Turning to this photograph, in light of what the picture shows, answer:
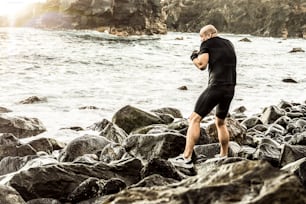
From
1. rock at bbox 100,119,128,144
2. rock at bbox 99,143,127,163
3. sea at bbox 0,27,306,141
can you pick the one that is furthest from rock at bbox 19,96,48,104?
rock at bbox 99,143,127,163

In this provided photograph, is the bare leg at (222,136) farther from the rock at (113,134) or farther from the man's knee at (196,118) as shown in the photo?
the rock at (113,134)

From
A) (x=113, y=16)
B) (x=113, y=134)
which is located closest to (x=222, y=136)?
(x=113, y=134)

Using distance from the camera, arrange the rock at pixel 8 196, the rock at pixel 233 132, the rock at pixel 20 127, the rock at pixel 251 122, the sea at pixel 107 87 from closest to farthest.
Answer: the rock at pixel 8 196
the rock at pixel 233 132
the rock at pixel 20 127
the rock at pixel 251 122
the sea at pixel 107 87

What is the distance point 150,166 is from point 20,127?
5.57m

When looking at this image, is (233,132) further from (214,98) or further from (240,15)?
(240,15)

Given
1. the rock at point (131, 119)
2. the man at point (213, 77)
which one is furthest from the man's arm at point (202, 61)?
the rock at point (131, 119)

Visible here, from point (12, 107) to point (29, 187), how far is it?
886 cm

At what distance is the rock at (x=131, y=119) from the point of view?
32.2 feet

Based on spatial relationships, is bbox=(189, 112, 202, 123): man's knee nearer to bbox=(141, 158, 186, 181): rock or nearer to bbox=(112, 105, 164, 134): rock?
bbox=(141, 158, 186, 181): rock

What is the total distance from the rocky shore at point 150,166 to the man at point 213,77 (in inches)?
14.7

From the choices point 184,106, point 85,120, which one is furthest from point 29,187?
point 184,106

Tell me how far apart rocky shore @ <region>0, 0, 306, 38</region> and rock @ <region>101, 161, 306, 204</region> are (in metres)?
71.3

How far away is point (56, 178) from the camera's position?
193 inches

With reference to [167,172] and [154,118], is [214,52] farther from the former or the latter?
[154,118]
